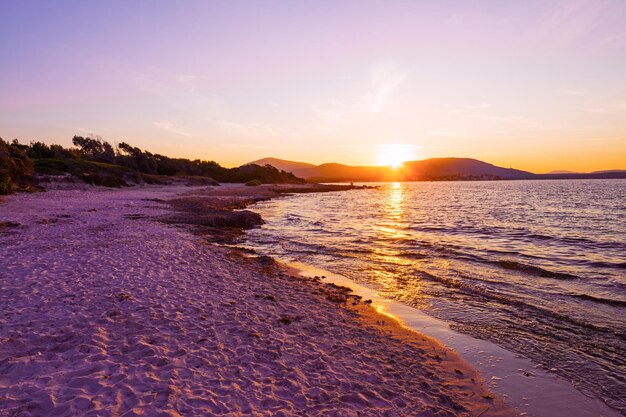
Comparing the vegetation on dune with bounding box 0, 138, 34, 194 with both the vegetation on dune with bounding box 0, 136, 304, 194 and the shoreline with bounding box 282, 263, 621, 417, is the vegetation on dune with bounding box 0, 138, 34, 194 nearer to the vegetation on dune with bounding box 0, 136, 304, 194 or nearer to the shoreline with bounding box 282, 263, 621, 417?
the vegetation on dune with bounding box 0, 136, 304, 194

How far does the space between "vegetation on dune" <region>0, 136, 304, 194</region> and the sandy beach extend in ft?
A: 97.7

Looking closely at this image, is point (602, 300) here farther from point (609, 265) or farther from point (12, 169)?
point (12, 169)

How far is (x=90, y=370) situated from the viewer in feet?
19.1

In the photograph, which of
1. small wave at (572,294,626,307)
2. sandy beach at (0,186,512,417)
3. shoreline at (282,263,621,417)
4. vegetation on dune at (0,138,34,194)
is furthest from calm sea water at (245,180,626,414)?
vegetation on dune at (0,138,34,194)

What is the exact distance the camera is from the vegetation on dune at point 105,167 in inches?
1423

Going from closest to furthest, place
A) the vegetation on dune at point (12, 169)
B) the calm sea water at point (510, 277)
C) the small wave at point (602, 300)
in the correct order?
the calm sea water at point (510, 277) → the small wave at point (602, 300) → the vegetation on dune at point (12, 169)

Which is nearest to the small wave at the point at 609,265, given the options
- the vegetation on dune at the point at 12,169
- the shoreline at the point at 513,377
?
the shoreline at the point at 513,377

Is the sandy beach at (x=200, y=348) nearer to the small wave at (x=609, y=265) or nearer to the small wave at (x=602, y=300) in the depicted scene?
the small wave at (x=602, y=300)

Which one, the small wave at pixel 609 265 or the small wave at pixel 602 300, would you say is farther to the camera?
the small wave at pixel 609 265

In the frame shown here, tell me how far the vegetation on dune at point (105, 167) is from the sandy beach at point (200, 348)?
29784 millimetres

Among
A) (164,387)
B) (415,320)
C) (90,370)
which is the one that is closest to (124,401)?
(164,387)

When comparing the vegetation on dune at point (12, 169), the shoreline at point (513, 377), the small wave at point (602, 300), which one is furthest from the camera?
the vegetation on dune at point (12, 169)

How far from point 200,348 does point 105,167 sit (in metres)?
62.9

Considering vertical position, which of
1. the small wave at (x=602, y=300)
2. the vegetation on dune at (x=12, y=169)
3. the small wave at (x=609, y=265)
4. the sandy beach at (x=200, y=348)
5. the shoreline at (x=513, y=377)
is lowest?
the shoreline at (x=513, y=377)
